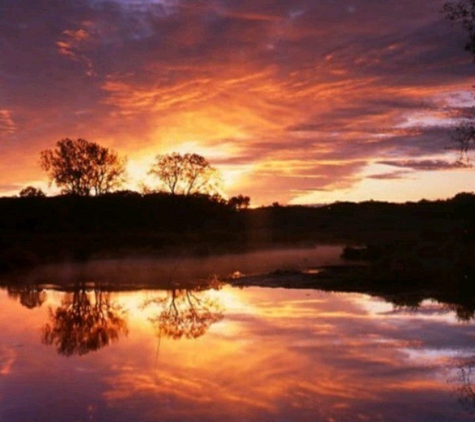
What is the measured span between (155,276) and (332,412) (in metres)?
23.7

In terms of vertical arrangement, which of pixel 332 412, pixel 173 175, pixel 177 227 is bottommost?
pixel 332 412

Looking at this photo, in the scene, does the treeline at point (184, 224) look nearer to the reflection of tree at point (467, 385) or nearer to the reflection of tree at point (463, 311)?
the reflection of tree at point (463, 311)

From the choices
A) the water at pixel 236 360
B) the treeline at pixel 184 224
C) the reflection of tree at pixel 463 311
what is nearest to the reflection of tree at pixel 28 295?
the water at pixel 236 360

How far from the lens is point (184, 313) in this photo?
20656 mm

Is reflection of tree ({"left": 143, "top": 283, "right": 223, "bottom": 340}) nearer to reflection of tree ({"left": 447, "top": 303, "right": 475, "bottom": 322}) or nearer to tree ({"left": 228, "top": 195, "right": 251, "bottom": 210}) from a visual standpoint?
reflection of tree ({"left": 447, "top": 303, "right": 475, "bottom": 322})

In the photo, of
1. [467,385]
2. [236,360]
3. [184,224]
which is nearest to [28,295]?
[236,360]

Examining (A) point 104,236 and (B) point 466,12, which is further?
(A) point 104,236

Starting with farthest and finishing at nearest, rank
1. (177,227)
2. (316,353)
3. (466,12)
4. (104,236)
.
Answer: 1. (177,227)
2. (104,236)
3. (466,12)
4. (316,353)

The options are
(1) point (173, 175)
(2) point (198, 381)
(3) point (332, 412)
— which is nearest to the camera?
(3) point (332, 412)

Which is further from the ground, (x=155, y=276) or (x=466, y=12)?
(x=466, y=12)

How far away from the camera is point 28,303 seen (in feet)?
77.9

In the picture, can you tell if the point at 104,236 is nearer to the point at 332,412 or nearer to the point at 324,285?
the point at 324,285

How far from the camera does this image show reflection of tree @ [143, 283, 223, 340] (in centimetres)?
1752

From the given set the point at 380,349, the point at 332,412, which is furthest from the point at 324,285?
the point at 332,412
